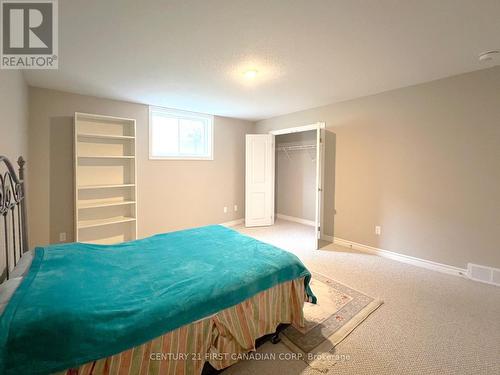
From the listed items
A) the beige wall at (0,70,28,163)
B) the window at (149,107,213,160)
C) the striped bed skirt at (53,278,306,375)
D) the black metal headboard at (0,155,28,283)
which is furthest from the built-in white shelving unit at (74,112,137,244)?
the striped bed skirt at (53,278,306,375)

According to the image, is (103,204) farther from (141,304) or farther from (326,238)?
(326,238)

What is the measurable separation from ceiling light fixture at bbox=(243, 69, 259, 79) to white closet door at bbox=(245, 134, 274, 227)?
2.24m

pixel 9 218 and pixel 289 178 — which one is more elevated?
pixel 289 178

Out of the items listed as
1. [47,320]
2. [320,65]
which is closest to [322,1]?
[320,65]

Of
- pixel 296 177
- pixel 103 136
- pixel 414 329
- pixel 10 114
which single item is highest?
pixel 103 136

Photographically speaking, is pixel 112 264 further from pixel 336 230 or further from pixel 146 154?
pixel 336 230

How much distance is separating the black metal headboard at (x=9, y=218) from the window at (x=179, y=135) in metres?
2.39

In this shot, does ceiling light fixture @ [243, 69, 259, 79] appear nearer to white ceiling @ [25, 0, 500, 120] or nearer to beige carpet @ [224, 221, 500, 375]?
white ceiling @ [25, 0, 500, 120]

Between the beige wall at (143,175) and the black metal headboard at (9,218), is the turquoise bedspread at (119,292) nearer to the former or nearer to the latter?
the black metal headboard at (9,218)

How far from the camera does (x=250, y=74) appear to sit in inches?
110

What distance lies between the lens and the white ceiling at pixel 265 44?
1.65 metres

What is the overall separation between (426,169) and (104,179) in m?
4.87

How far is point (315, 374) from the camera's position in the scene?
152cm

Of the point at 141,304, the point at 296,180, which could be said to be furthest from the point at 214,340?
the point at 296,180
